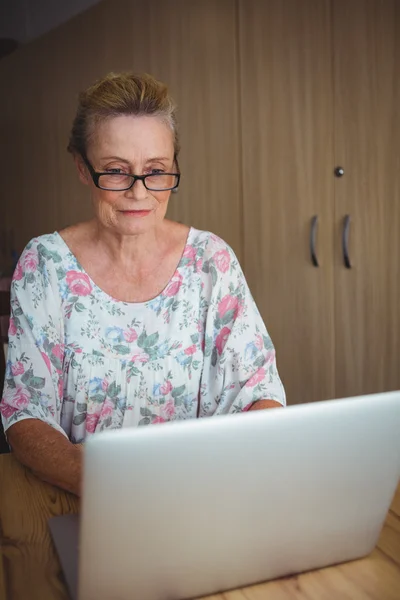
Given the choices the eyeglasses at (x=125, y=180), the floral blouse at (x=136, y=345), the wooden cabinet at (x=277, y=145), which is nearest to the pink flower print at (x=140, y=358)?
the floral blouse at (x=136, y=345)

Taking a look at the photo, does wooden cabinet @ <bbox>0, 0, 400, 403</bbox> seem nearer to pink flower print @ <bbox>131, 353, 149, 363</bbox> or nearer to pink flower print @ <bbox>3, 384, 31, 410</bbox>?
pink flower print @ <bbox>131, 353, 149, 363</bbox>

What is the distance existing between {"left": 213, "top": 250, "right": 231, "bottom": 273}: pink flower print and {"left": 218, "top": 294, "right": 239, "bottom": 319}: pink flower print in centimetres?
8

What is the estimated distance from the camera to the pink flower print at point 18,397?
3.97ft

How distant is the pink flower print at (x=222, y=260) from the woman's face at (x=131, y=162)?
0.18 metres

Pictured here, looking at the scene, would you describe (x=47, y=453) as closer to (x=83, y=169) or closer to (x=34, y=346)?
(x=34, y=346)

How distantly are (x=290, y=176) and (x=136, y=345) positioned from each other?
58.4 inches

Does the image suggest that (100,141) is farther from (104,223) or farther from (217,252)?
(217,252)

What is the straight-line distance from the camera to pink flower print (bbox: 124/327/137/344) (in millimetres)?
1439

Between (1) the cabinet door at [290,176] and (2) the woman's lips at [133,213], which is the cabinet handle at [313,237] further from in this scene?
(2) the woman's lips at [133,213]

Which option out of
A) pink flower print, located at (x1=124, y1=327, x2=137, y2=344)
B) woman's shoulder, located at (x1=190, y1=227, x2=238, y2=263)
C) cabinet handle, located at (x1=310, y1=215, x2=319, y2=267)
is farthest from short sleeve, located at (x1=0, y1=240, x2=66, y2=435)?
cabinet handle, located at (x1=310, y1=215, x2=319, y2=267)

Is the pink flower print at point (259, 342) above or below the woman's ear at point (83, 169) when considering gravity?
below

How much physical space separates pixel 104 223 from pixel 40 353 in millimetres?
342

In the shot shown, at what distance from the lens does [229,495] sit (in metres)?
0.62

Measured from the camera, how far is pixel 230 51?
2.56 m
